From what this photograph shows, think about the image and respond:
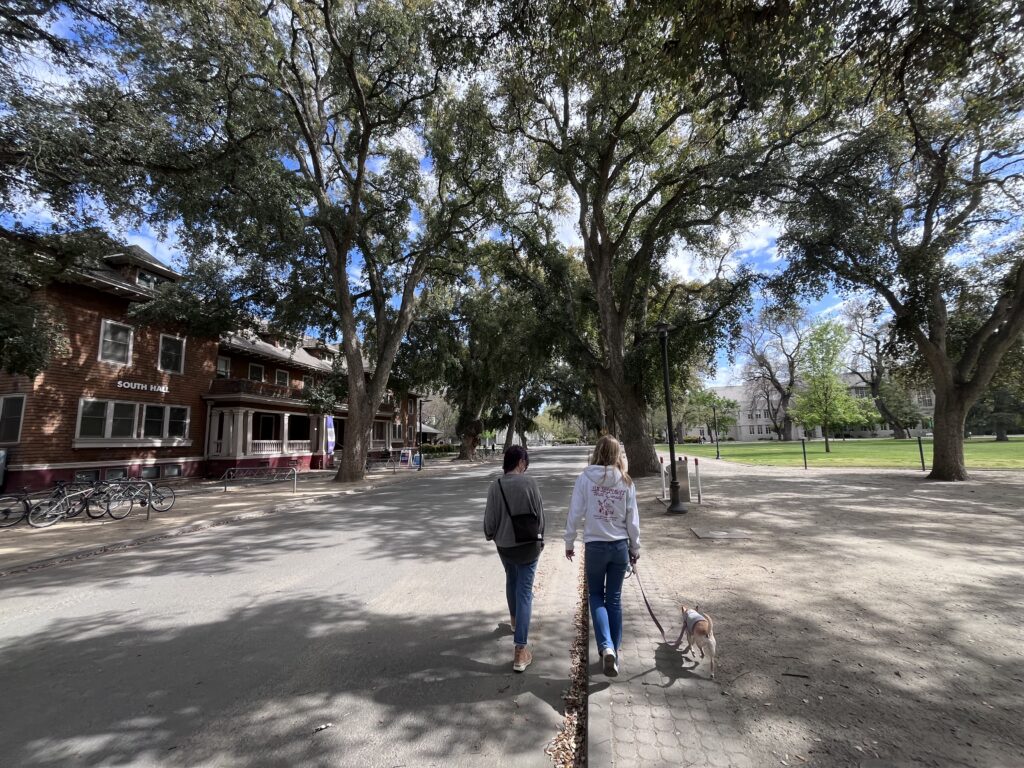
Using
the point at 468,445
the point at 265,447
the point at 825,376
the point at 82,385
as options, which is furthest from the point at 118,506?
the point at 825,376

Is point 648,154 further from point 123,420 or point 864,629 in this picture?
point 123,420

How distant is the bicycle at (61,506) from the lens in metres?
10.1

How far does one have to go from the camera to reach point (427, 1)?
13.3 m

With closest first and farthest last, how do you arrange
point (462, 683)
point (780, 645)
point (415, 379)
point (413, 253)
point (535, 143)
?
point (462, 683), point (780, 645), point (535, 143), point (413, 253), point (415, 379)

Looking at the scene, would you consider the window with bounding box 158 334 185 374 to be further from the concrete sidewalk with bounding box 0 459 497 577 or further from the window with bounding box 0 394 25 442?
the concrete sidewalk with bounding box 0 459 497 577

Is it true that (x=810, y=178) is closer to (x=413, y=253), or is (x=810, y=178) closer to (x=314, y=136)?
(x=413, y=253)

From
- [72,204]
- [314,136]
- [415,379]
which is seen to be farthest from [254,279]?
[415,379]

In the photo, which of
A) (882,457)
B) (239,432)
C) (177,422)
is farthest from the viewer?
(882,457)

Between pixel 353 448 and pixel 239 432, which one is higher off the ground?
pixel 239 432

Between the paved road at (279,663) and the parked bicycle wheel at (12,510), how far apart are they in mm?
4935

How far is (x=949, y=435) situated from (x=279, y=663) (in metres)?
18.9

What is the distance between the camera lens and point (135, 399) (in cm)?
1902

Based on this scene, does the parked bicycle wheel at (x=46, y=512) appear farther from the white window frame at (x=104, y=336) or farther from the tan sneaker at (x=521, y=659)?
the tan sneaker at (x=521, y=659)

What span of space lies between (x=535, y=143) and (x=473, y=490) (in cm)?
1304
